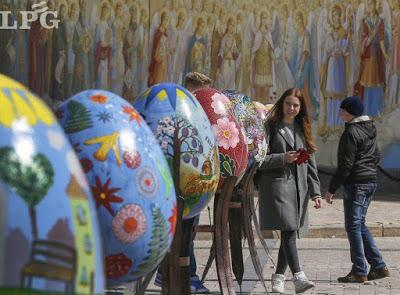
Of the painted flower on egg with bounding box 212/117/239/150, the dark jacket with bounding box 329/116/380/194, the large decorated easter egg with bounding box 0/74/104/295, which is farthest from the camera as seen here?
the dark jacket with bounding box 329/116/380/194

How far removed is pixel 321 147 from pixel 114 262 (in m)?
17.6

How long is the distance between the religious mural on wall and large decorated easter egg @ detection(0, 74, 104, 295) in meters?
18.7

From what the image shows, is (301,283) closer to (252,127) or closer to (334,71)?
(252,127)

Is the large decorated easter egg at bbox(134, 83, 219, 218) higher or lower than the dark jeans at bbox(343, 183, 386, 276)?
higher

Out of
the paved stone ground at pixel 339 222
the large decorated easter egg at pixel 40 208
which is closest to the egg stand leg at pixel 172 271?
the large decorated easter egg at pixel 40 208

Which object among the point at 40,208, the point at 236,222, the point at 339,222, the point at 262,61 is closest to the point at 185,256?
the point at 236,222

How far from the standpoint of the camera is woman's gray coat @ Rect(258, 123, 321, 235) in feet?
28.3

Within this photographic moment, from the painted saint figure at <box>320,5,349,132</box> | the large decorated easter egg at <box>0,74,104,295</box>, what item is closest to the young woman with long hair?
the large decorated easter egg at <box>0,74,104,295</box>

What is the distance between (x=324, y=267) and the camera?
10.7 m

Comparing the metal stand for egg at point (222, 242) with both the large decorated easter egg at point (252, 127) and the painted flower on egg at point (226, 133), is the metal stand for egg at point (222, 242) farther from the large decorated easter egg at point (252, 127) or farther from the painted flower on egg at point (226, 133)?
the large decorated easter egg at point (252, 127)

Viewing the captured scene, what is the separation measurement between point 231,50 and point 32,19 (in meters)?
4.05

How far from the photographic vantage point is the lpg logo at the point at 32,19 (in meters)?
22.8

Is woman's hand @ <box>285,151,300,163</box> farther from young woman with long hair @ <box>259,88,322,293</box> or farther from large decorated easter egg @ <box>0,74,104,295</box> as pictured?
large decorated easter egg @ <box>0,74,104,295</box>

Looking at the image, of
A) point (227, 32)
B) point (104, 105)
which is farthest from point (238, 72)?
point (104, 105)
